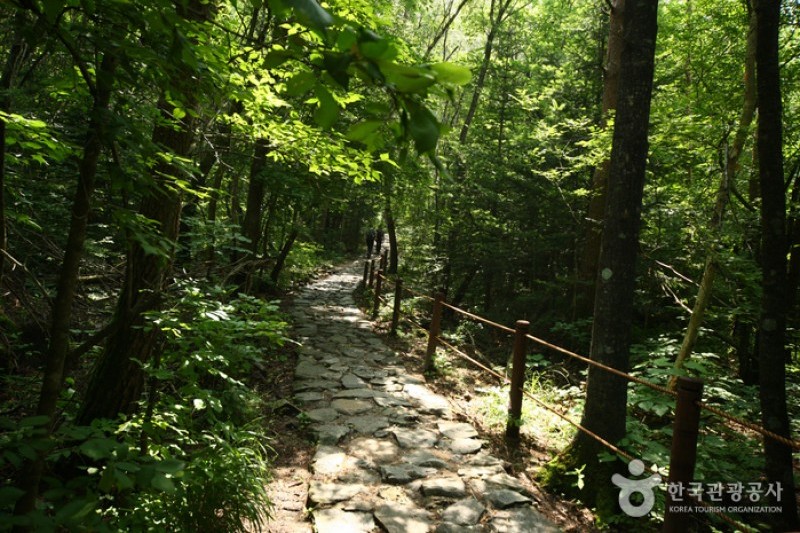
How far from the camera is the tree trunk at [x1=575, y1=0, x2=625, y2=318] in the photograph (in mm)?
6828

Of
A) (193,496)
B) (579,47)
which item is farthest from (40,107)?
(579,47)

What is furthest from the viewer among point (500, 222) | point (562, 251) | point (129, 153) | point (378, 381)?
point (500, 222)

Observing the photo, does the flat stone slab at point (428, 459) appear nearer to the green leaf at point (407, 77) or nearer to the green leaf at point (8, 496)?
the green leaf at point (8, 496)

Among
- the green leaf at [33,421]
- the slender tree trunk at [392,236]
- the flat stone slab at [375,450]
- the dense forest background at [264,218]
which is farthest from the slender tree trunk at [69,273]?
the slender tree trunk at [392,236]

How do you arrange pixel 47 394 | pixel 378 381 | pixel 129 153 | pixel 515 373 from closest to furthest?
pixel 47 394, pixel 129 153, pixel 515 373, pixel 378 381

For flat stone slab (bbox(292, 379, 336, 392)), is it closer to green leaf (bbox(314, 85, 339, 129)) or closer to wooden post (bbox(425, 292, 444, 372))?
wooden post (bbox(425, 292, 444, 372))

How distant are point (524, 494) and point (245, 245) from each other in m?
7.97

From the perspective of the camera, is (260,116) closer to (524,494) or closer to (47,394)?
(47,394)

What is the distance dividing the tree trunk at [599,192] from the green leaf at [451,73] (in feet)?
21.6

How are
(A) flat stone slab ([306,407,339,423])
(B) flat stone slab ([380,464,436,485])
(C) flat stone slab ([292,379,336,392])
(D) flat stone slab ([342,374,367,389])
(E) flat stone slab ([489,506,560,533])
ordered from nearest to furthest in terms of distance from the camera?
1. (E) flat stone slab ([489,506,560,533])
2. (B) flat stone slab ([380,464,436,485])
3. (A) flat stone slab ([306,407,339,423])
4. (C) flat stone slab ([292,379,336,392])
5. (D) flat stone slab ([342,374,367,389])

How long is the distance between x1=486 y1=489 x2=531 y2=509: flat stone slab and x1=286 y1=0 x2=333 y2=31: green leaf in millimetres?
3532

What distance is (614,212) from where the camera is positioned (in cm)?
362

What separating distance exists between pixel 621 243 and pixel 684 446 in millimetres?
1620

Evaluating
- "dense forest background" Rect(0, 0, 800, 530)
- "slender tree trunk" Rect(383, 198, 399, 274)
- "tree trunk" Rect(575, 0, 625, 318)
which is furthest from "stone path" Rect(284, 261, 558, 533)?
"slender tree trunk" Rect(383, 198, 399, 274)
